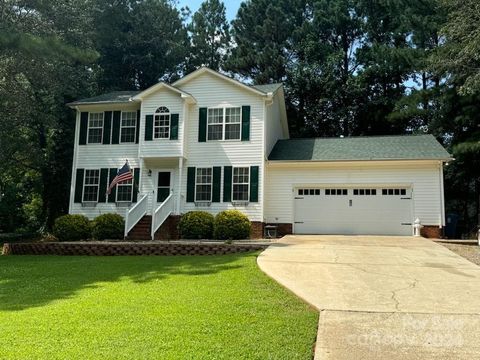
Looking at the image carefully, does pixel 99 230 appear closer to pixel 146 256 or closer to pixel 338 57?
pixel 146 256

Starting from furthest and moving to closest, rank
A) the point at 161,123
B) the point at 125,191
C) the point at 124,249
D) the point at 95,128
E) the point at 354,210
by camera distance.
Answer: the point at 95,128 < the point at 125,191 < the point at 161,123 < the point at 354,210 < the point at 124,249

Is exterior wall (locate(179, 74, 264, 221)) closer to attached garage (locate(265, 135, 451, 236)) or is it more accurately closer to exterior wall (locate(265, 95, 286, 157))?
exterior wall (locate(265, 95, 286, 157))

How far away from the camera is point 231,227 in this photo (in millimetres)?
16219

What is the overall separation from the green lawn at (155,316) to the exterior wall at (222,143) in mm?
8279

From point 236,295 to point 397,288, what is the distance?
2.88 metres

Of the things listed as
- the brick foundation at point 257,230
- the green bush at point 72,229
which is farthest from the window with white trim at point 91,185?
the brick foundation at point 257,230

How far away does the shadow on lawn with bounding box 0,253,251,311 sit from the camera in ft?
24.3

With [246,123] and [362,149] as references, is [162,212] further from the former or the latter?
[362,149]

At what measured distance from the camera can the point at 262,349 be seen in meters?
4.49

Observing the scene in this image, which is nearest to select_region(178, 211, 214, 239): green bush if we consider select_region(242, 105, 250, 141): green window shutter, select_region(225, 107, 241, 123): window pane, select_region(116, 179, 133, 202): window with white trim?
select_region(116, 179, 133, 202): window with white trim

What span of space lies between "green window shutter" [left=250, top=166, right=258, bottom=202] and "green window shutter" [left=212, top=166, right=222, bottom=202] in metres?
1.40

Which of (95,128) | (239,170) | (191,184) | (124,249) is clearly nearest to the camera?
(124,249)

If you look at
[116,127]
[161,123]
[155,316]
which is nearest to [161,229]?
[161,123]

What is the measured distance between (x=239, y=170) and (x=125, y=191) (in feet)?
17.3
